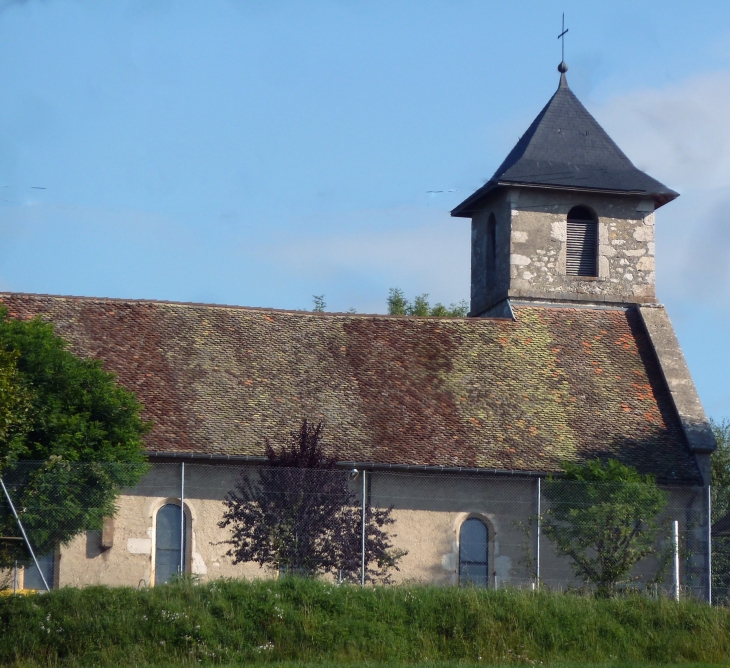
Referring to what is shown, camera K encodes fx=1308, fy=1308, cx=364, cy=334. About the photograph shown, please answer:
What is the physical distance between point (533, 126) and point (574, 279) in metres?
4.26

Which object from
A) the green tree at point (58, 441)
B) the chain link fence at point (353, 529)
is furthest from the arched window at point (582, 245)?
the green tree at point (58, 441)

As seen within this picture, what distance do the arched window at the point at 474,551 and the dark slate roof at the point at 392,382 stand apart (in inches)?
50.2

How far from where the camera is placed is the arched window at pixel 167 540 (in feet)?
78.0

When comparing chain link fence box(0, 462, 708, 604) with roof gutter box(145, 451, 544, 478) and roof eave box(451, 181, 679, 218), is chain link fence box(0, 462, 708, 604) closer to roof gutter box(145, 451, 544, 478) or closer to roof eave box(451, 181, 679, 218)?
roof gutter box(145, 451, 544, 478)

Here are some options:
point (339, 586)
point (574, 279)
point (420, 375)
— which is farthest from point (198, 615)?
point (574, 279)

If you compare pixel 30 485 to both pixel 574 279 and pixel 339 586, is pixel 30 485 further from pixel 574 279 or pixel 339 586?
pixel 574 279

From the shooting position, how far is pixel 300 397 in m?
25.9

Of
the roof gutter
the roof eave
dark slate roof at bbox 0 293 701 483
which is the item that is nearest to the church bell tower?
the roof eave

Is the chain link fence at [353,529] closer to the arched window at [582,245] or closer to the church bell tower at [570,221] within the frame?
the church bell tower at [570,221]

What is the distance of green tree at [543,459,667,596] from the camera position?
22188 millimetres

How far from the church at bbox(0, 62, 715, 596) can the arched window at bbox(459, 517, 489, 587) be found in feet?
0.14

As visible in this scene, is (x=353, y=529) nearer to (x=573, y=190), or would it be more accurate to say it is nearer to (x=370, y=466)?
(x=370, y=466)

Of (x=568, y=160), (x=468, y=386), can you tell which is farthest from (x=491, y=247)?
(x=468, y=386)

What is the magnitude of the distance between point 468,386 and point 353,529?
261 inches
